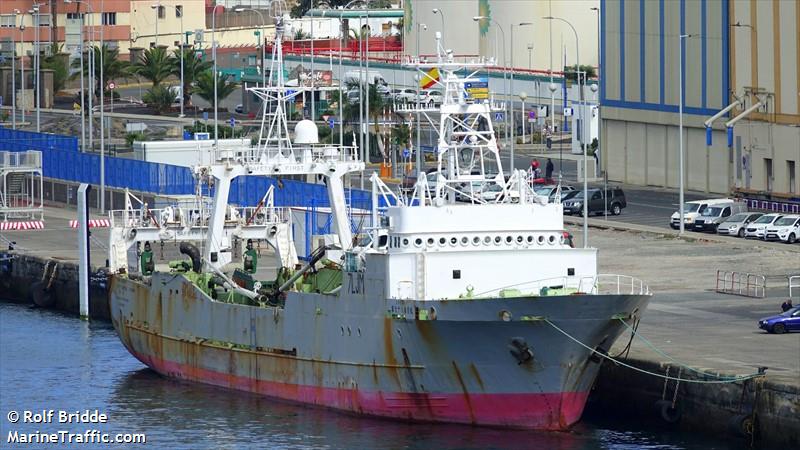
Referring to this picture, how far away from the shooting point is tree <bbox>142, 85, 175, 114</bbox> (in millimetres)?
160500

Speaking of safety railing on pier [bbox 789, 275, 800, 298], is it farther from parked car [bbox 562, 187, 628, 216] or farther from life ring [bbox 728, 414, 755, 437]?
parked car [bbox 562, 187, 628, 216]

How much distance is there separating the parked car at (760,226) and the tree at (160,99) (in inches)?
2998

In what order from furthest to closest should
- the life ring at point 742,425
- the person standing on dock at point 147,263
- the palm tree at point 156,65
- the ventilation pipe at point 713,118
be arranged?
the palm tree at point 156,65, the ventilation pipe at point 713,118, the person standing on dock at point 147,263, the life ring at point 742,425

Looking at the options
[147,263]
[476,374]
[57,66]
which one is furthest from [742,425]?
[57,66]

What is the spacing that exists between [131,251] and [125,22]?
110m

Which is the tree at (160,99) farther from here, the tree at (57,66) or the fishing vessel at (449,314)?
the fishing vessel at (449,314)

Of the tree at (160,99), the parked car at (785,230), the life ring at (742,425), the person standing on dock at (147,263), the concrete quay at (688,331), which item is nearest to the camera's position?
the life ring at (742,425)

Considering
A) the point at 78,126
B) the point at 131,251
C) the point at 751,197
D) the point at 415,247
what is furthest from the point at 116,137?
the point at 415,247

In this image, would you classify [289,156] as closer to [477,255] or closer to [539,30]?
[477,255]

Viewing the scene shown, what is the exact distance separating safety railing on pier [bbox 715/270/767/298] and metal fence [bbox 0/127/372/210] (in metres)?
15.5

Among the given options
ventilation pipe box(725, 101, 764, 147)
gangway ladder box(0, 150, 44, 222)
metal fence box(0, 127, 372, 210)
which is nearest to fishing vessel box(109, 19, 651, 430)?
metal fence box(0, 127, 372, 210)

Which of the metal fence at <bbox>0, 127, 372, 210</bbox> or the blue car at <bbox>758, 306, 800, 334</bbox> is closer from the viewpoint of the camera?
the blue car at <bbox>758, 306, 800, 334</bbox>

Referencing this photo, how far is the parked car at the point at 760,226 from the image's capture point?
91312 mm

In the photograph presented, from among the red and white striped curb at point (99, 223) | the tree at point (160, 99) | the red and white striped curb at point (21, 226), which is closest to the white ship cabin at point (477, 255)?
the red and white striped curb at point (99, 223)
